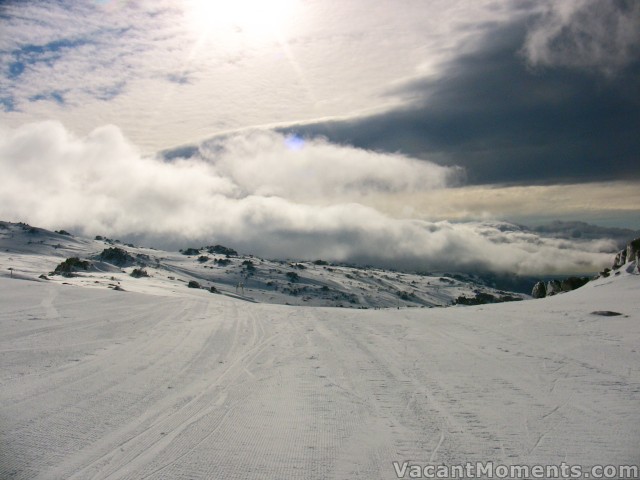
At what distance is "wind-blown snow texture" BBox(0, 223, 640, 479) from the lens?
5406 millimetres

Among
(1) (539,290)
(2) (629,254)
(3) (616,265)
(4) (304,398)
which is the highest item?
(2) (629,254)

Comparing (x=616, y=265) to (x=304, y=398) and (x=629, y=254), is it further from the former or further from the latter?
(x=304, y=398)

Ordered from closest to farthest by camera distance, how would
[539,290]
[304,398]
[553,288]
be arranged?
[304,398], [553,288], [539,290]

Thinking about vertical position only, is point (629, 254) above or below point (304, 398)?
above

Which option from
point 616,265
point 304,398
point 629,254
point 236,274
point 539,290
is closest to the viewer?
point 304,398

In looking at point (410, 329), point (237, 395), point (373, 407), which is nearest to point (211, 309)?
point (410, 329)

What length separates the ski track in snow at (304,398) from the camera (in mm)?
5402

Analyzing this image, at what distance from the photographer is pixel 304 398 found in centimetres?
771

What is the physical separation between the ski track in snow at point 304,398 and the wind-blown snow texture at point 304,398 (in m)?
0.03

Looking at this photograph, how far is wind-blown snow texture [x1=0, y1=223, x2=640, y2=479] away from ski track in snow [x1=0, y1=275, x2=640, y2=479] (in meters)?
0.03

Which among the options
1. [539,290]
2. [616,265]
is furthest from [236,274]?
[616,265]

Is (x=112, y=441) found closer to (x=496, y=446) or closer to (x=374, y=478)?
(x=374, y=478)

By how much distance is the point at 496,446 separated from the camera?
5680 mm

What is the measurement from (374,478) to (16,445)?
4497 mm
